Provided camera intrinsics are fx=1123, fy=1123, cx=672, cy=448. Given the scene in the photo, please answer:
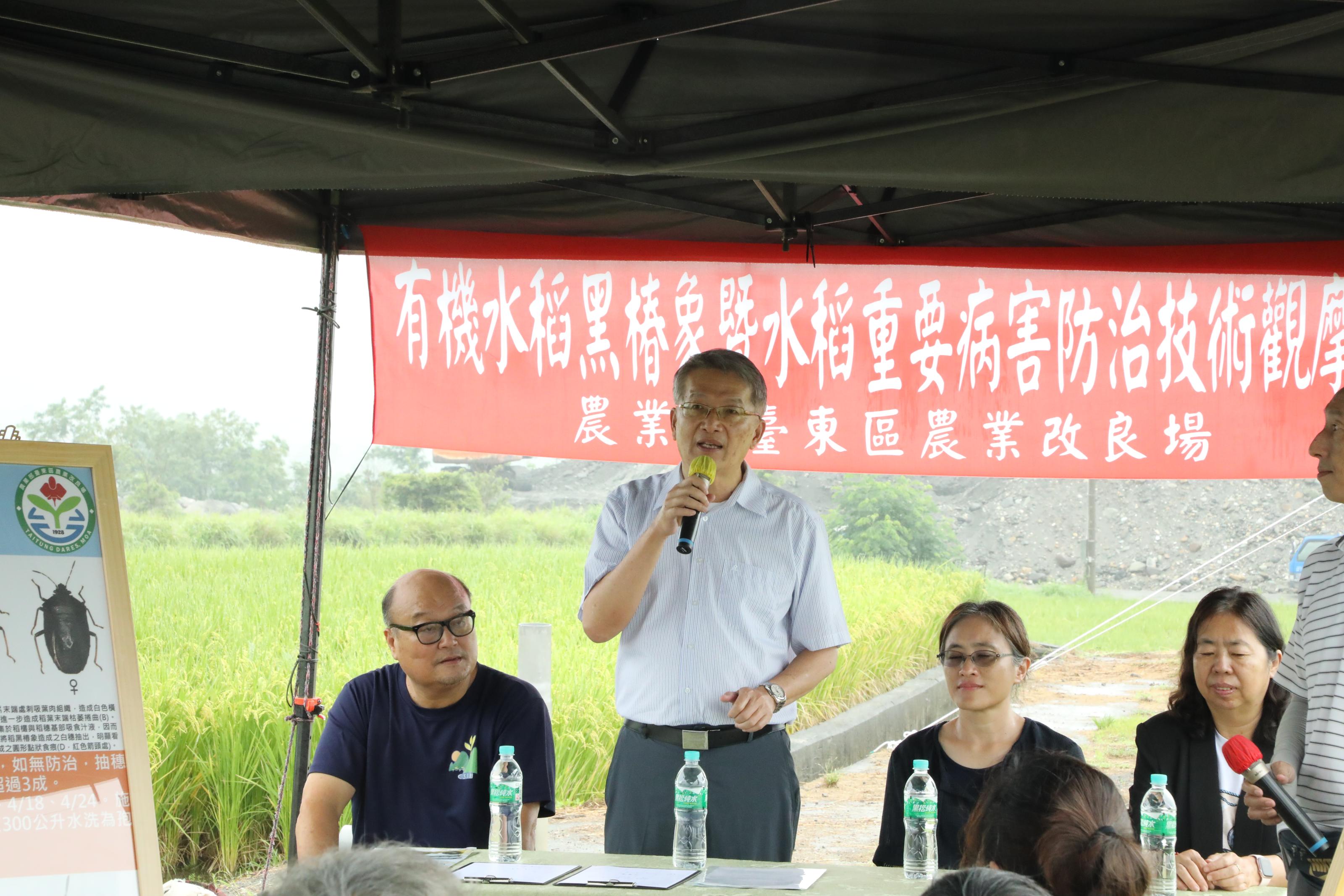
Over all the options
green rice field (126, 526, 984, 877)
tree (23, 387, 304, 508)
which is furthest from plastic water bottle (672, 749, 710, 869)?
tree (23, 387, 304, 508)

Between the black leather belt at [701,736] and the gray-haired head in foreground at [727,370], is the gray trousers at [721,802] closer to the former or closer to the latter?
the black leather belt at [701,736]

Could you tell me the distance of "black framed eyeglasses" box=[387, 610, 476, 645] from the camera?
2.30m

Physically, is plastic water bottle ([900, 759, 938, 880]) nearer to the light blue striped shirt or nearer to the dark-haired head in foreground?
the light blue striped shirt

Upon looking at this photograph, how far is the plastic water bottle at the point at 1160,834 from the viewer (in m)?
1.81

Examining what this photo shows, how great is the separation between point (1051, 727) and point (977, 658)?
350 centimetres

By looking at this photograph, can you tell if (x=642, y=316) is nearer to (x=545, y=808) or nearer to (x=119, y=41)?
(x=545, y=808)

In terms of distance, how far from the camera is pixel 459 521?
9227 mm

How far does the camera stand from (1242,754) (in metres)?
1.48

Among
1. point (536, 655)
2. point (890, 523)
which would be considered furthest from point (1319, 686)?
point (890, 523)

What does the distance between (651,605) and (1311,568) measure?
1.28m

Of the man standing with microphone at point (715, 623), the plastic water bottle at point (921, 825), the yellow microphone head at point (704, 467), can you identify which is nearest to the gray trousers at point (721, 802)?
the man standing with microphone at point (715, 623)

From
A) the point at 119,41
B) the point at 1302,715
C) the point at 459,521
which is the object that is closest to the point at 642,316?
the point at 119,41

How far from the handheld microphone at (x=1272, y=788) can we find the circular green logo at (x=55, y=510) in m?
1.69

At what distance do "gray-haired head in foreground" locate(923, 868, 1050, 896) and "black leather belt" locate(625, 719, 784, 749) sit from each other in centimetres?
151
